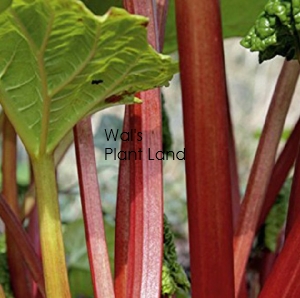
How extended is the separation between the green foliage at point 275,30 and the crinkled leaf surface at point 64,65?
0.27 ft

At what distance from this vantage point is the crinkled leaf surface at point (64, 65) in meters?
0.55

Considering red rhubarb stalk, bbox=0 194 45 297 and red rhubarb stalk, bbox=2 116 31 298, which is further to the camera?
red rhubarb stalk, bbox=2 116 31 298

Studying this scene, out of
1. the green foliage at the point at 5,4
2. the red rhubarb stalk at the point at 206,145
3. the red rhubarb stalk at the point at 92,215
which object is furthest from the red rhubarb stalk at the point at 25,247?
the green foliage at the point at 5,4

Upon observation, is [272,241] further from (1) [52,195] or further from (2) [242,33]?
(1) [52,195]

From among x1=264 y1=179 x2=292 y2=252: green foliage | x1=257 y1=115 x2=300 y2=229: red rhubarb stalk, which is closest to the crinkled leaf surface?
x1=257 y1=115 x2=300 y2=229: red rhubarb stalk

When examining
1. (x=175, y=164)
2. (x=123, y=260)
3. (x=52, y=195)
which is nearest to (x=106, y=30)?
(x=52, y=195)

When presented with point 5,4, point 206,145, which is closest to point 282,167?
point 206,145

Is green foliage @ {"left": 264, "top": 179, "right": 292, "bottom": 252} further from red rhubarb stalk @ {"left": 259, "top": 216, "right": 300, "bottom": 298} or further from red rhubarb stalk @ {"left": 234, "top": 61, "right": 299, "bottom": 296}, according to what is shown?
red rhubarb stalk @ {"left": 259, "top": 216, "right": 300, "bottom": 298}

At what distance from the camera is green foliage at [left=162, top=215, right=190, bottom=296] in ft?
2.55

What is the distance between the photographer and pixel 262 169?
845mm

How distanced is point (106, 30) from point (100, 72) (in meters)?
0.08

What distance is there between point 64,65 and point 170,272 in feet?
1.00

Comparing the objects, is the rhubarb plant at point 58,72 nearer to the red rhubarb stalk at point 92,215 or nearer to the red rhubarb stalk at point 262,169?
the red rhubarb stalk at point 92,215

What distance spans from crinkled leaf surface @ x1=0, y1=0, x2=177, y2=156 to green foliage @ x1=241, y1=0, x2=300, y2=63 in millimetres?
82
